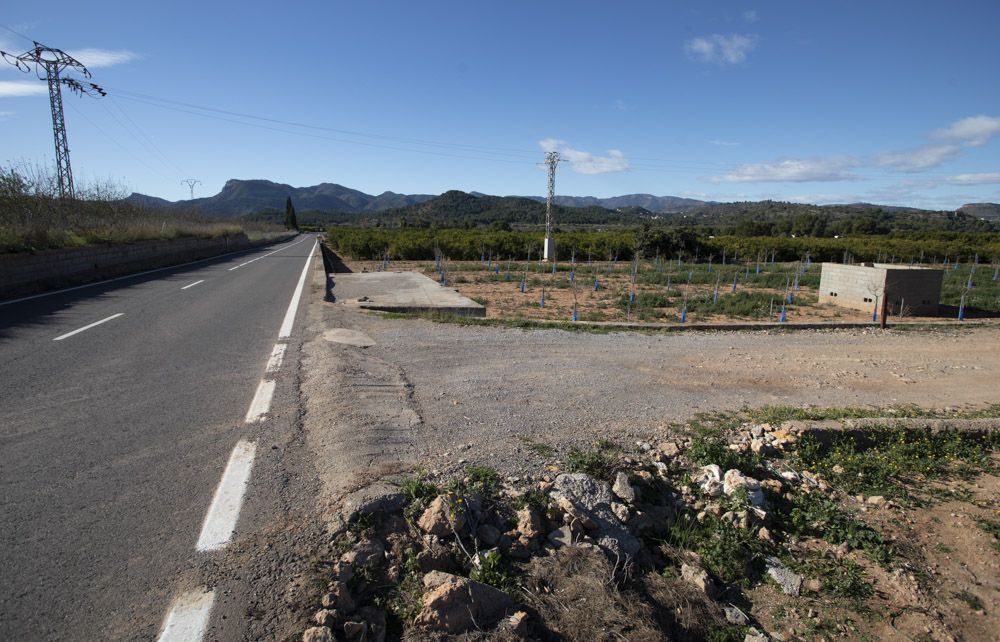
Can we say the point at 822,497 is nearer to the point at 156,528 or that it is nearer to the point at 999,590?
the point at 999,590

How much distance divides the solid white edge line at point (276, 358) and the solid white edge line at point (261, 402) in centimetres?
54

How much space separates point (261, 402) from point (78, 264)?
14517 mm

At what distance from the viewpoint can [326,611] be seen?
8.55ft

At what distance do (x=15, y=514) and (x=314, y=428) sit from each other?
1975 mm

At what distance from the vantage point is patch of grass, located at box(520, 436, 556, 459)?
4.55m

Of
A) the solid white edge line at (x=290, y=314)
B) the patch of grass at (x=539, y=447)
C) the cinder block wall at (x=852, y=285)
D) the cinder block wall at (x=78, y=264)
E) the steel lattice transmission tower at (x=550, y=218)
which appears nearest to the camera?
the patch of grass at (x=539, y=447)

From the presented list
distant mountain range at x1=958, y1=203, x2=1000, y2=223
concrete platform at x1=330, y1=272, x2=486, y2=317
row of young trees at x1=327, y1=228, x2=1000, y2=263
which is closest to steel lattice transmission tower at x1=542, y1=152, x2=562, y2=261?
row of young trees at x1=327, y1=228, x2=1000, y2=263

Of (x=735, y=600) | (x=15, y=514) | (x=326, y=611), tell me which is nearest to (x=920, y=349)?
(x=735, y=600)

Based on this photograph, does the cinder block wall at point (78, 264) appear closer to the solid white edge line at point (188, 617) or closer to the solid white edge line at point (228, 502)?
the solid white edge line at point (228, 502)

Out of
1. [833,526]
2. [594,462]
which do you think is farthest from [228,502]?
[833,526]

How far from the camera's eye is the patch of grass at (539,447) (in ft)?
14.9

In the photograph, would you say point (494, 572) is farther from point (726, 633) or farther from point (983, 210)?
point (983, 210)

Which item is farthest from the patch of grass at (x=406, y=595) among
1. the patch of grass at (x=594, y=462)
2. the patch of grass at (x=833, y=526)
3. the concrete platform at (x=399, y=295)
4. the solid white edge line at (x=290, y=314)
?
the concrete platform at (x=399, y=295)

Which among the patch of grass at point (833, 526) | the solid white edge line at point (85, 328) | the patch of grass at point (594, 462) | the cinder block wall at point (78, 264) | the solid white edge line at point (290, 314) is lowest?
the patch of grass at point (833, 526)
